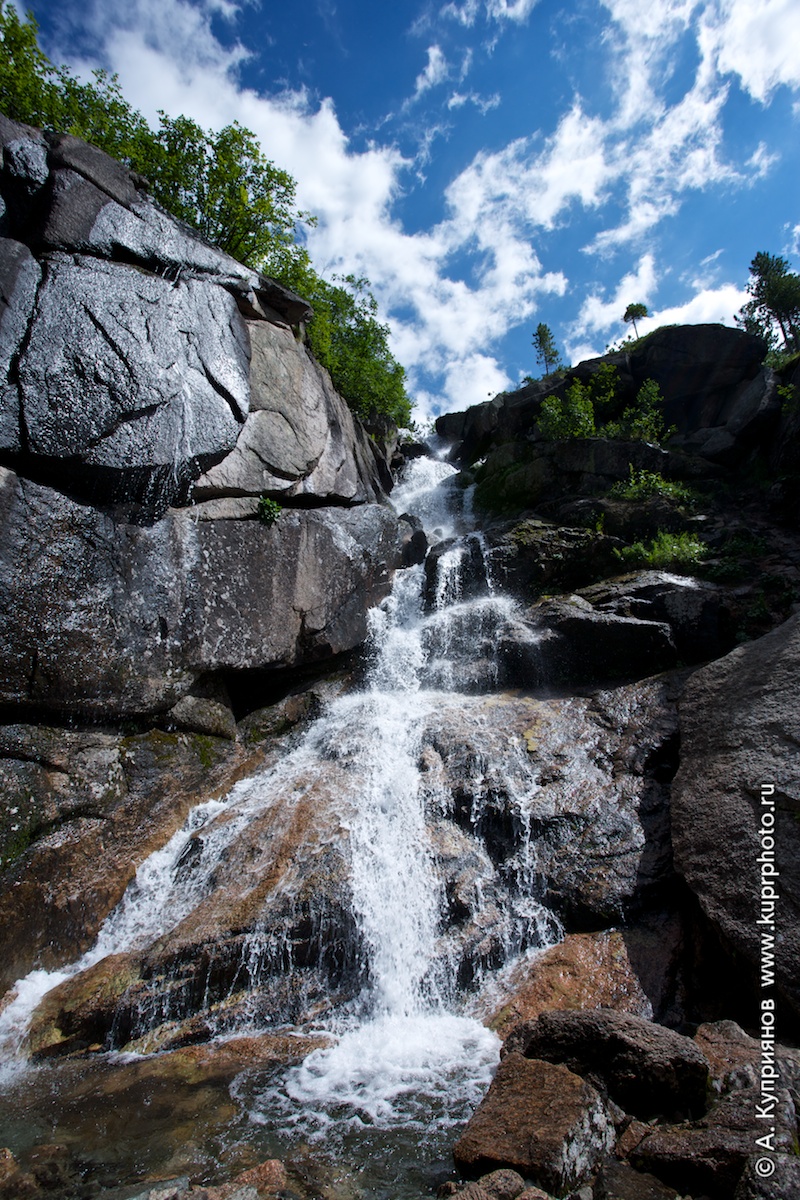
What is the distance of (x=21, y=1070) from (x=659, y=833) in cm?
868

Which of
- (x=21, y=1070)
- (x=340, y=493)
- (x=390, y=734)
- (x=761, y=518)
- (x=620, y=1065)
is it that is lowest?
(x=21, y=1070)

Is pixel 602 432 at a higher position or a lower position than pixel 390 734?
higher

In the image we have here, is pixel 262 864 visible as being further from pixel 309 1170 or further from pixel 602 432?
pixel 602 432

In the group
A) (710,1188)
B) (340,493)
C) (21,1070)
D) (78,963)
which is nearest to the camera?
(710,1188)

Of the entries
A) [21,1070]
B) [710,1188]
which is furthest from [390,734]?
[710,1188]

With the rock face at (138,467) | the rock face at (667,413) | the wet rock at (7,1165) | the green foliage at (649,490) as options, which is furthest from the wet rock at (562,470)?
the wet rock at (7,1165)

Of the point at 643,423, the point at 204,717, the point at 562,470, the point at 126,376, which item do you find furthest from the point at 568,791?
the point at 643,423

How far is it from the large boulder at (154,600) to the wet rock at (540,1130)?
8593 mm

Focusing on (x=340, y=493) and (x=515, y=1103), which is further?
(x=340, y=493)

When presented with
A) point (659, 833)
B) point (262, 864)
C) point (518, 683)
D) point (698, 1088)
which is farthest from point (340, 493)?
point (698, 1088)

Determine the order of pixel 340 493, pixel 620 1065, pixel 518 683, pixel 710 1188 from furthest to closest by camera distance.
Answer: pixel 340 493 < pixel 518 683 < pixel 620 1065 < pixel 710 1188

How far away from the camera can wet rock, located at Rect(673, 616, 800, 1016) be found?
6105mm

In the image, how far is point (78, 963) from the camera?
8.23 metres

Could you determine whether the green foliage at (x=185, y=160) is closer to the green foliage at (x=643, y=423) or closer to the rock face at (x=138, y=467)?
the rock face at (x=138, y=467)
